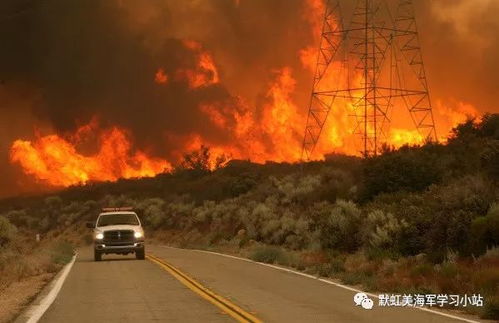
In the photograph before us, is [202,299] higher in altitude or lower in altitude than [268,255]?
lower

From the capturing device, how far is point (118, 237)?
107 ft

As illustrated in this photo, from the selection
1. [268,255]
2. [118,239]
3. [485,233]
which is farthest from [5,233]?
[485,233]

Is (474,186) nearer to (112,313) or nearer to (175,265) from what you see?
(175,265)

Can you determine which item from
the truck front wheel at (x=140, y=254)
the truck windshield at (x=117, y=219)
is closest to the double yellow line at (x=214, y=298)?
the truck front wheel at (x=140, y=254)

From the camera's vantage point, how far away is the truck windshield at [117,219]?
112 feet

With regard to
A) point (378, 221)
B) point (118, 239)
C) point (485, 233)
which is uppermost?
point (378, 221)

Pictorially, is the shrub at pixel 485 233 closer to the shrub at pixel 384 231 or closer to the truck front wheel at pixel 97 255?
the shrub at pixel 384 231

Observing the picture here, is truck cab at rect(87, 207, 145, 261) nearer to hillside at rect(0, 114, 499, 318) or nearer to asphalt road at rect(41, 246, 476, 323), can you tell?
hillside at rect(0, 114, 499, 318)

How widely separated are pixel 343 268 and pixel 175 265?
733cm

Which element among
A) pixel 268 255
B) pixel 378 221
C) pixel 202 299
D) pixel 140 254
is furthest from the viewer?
pixel 140 254

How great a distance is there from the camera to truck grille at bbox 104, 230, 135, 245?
32.7 m

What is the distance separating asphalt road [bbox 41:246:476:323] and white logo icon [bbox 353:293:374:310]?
161 mm

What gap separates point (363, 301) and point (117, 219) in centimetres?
1966

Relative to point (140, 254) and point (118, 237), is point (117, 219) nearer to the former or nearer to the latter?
point (118, 237)
